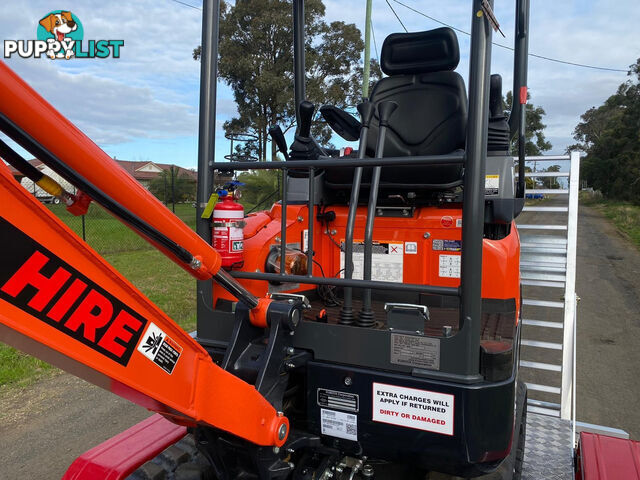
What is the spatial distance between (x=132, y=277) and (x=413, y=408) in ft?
28.6

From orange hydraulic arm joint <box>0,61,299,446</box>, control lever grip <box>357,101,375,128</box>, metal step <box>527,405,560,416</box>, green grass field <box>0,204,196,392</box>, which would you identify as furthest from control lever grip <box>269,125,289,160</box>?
metal step <box>527,405,560,416</box>

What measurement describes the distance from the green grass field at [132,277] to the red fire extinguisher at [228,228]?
646mm

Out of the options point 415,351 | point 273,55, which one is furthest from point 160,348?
point 273,55

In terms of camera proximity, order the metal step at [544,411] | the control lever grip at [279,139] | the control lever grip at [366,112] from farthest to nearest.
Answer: the metal step at [544,411] < the control lever grip at [279,139] < the control lever grip at [366,112]

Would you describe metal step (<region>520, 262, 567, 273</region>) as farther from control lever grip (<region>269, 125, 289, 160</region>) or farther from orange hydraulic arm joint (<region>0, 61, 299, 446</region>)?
orange hydraulic arm joint (<region>0, 61, 299, 446</region>)

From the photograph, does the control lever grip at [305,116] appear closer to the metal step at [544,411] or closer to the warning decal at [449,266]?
the warning decal at [449,266]

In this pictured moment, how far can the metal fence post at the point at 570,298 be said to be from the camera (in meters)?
4.03

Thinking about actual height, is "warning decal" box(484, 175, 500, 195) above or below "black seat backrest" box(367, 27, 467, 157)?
below

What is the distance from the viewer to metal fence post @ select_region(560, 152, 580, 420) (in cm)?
403

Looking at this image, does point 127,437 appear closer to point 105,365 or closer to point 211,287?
point 211,287

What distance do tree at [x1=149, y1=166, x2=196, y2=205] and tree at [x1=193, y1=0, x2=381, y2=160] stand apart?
15.5ft

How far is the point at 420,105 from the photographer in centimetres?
313

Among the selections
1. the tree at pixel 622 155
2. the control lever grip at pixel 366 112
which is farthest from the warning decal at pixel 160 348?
the tree at pixel 622 155

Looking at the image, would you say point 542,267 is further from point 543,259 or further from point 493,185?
point 493,185
